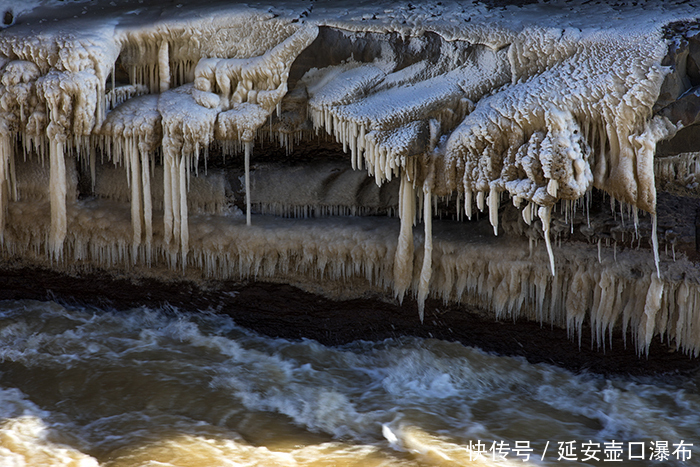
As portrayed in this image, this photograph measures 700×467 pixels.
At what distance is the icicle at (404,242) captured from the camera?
524cm

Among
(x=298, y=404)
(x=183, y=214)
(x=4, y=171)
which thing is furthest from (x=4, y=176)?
(x=298, y=404)

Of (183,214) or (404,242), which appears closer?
(404,242)

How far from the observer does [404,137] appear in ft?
15.9

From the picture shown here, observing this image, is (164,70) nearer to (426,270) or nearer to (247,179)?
(247,179)

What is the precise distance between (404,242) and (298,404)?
68.7 inches

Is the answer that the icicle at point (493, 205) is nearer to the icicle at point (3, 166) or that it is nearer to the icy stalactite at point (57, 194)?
the icy stalactite at point (57, 194)

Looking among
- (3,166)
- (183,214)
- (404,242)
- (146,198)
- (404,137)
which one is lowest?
(404,242)

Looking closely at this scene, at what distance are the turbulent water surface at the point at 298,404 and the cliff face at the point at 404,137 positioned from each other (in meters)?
0.62

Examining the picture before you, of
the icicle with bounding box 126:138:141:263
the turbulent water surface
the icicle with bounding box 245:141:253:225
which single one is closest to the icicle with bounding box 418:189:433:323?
the turbulent water surface

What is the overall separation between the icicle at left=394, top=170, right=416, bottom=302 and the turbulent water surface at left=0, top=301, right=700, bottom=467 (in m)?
0.72

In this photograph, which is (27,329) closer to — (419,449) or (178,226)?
(178,226)

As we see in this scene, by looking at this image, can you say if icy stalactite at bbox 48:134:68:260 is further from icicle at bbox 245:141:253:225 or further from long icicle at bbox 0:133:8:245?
icicle at bbox 245:141:253:225

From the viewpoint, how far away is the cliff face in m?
4.29

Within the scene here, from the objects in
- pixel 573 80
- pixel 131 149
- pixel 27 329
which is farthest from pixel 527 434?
pixel 27 329
